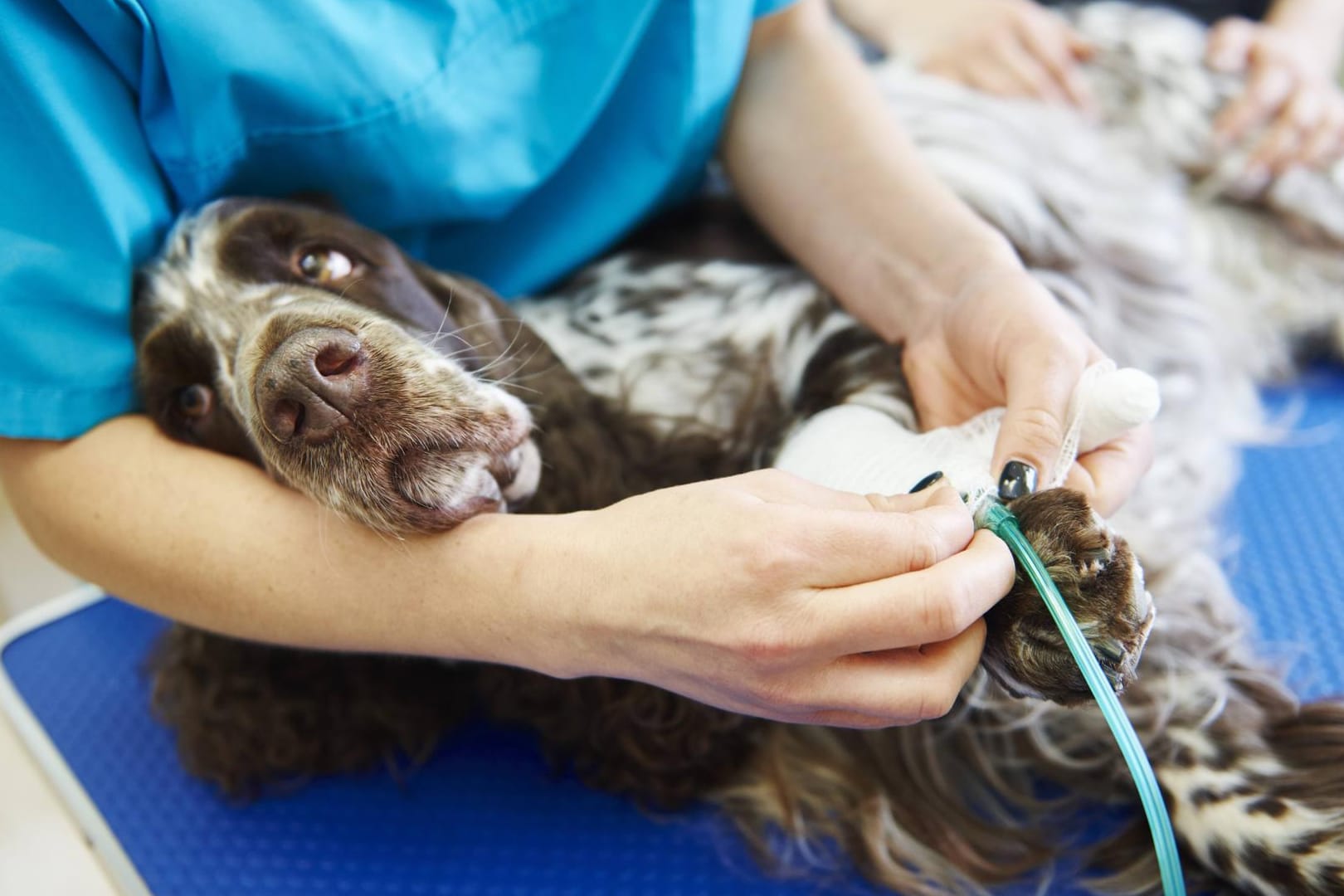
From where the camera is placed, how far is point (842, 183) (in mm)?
1354

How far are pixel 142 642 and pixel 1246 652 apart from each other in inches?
61.8

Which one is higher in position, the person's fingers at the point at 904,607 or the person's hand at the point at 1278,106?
the person's fingers at the point at 904,607

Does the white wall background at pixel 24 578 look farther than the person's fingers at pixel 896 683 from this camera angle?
Yes

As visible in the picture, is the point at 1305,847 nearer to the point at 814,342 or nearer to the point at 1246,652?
the point at 1246,652

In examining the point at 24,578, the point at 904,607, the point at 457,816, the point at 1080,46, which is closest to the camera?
the point at 904,607

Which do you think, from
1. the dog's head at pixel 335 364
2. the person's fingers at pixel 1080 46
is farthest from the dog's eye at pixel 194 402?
the person's fingers at pixel 1080 46

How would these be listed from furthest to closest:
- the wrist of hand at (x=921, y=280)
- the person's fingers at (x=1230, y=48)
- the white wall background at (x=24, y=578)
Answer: the white wall background at (x=24, y=578), the person's fingers at (x=1230, y=48), the wrist of hand at (x=921, y=280)

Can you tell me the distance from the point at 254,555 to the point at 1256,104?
187cm

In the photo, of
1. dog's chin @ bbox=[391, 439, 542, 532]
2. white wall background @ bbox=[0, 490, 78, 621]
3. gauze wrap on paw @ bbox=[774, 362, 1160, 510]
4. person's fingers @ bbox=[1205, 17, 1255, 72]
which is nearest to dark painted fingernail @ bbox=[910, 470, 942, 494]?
gauze wrap on paw @ bbox=[774, 362, 1160, 510]

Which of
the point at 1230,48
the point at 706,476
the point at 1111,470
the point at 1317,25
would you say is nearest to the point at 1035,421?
the point at 1111,470

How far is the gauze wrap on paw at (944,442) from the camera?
34.9 inches

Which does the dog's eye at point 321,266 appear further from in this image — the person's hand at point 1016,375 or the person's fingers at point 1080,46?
the person's fingers at point 1080,46

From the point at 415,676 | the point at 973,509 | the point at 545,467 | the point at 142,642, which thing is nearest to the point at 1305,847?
the point at 973,509

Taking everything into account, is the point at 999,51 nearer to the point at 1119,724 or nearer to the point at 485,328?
the point at 485,328
